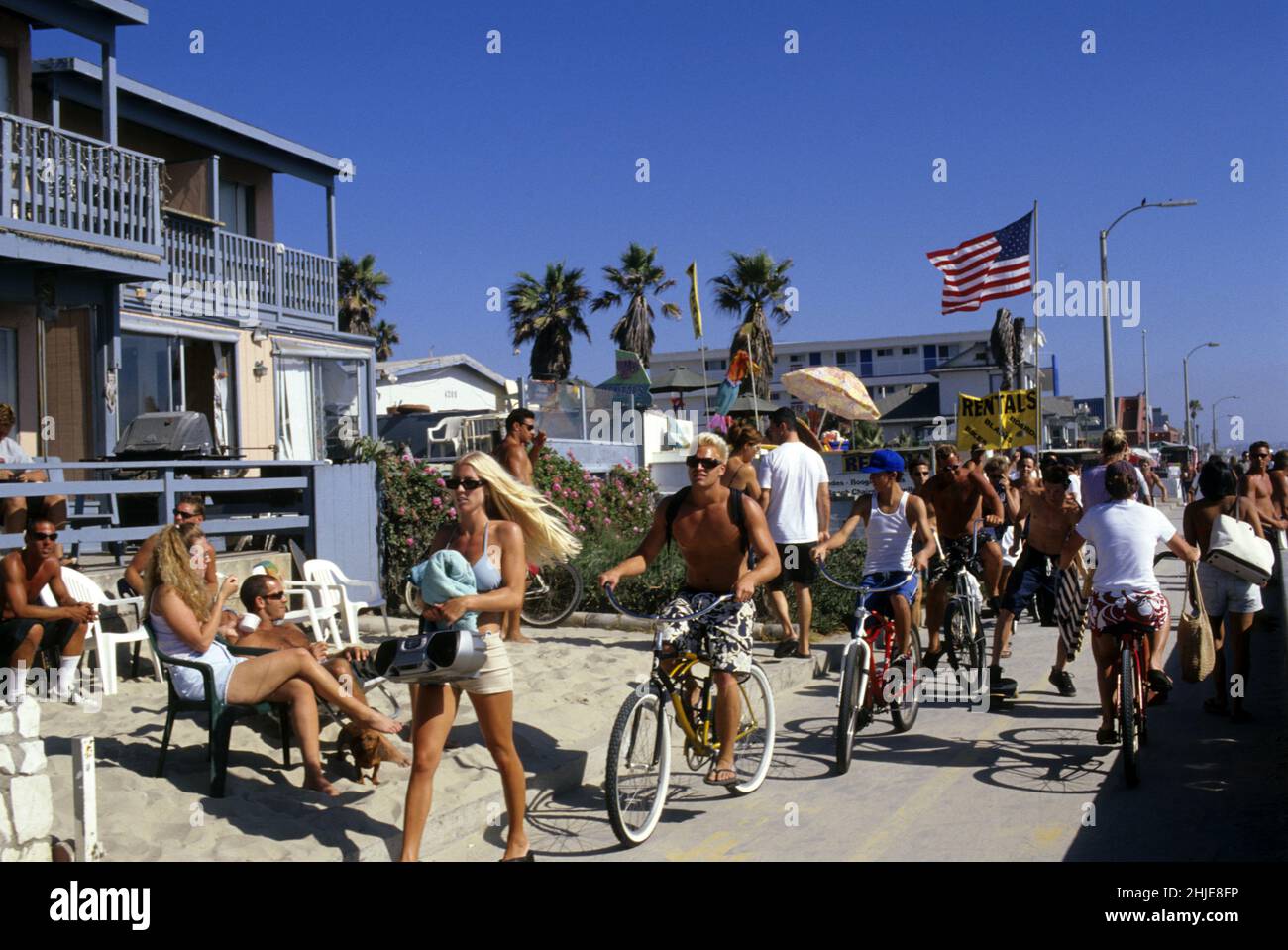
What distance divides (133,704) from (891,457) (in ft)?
17.0

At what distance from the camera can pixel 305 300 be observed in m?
20.1

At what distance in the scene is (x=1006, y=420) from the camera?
67.1 ft

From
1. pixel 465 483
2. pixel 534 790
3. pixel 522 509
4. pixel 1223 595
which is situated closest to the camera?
pixel 465 483

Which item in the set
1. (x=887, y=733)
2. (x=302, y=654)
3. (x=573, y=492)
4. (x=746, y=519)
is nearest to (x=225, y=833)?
(x=302, y=654)

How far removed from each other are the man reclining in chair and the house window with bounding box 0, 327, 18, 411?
924cm

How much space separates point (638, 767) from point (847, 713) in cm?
164

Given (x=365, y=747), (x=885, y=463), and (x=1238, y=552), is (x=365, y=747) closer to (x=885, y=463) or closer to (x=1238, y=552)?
(x=885, y=463)

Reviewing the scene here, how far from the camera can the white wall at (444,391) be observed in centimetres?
3247

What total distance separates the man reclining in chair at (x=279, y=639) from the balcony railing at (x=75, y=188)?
790 centimetres

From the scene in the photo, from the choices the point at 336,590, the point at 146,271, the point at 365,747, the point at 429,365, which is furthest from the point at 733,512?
the point at 429,365

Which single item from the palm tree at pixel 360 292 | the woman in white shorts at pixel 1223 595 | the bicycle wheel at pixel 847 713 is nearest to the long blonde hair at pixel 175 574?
the bicycle wheel at pixel 847 713

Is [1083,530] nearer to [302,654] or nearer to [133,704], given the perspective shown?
[302,654]

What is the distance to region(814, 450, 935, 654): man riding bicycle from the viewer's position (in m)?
7.42
